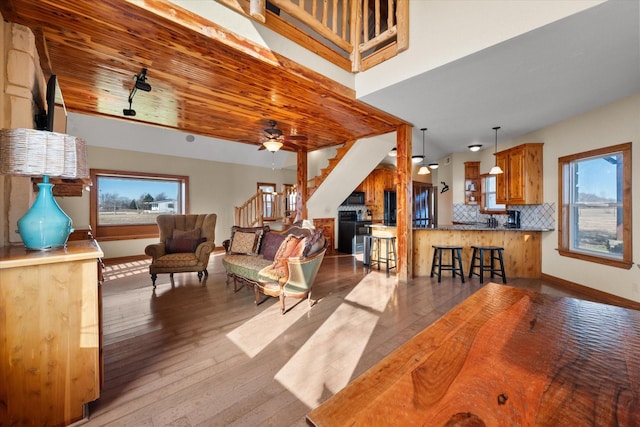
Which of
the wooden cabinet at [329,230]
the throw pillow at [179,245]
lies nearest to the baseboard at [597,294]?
the wooden cabinet at [329,230]

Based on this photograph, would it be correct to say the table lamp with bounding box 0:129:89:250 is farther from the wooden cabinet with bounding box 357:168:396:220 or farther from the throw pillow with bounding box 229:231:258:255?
the wooden cabinet with bounding box 357:168:396:220

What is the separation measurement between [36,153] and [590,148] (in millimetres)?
6149

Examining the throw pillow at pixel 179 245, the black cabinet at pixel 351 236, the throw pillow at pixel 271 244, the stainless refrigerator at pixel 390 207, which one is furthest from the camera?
the stainless refrigerator at pixel 390 207

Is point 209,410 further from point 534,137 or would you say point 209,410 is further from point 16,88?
point 534,137

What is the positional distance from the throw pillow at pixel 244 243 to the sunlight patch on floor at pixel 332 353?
1742 mm

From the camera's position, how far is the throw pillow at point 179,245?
441cm

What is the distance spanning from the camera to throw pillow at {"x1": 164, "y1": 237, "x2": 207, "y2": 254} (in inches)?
173

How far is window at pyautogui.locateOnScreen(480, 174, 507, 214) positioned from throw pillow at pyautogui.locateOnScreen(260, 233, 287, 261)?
15.7ft

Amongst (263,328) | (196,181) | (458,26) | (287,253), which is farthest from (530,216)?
(196,181)

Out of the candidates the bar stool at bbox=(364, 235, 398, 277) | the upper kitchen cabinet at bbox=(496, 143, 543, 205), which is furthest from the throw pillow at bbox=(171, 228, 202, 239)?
the upper kitchen cabinet at bbox=(496, 143, 543, 205)

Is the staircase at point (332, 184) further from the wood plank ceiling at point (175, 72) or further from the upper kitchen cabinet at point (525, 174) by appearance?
the upper kitchen cabinet at point (525, 174)

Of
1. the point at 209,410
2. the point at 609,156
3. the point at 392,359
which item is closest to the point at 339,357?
the point at 209,410

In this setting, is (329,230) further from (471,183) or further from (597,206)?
(597,206)

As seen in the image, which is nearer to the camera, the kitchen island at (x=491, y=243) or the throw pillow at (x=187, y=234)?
the throw pillow at (x=187, y=234)
